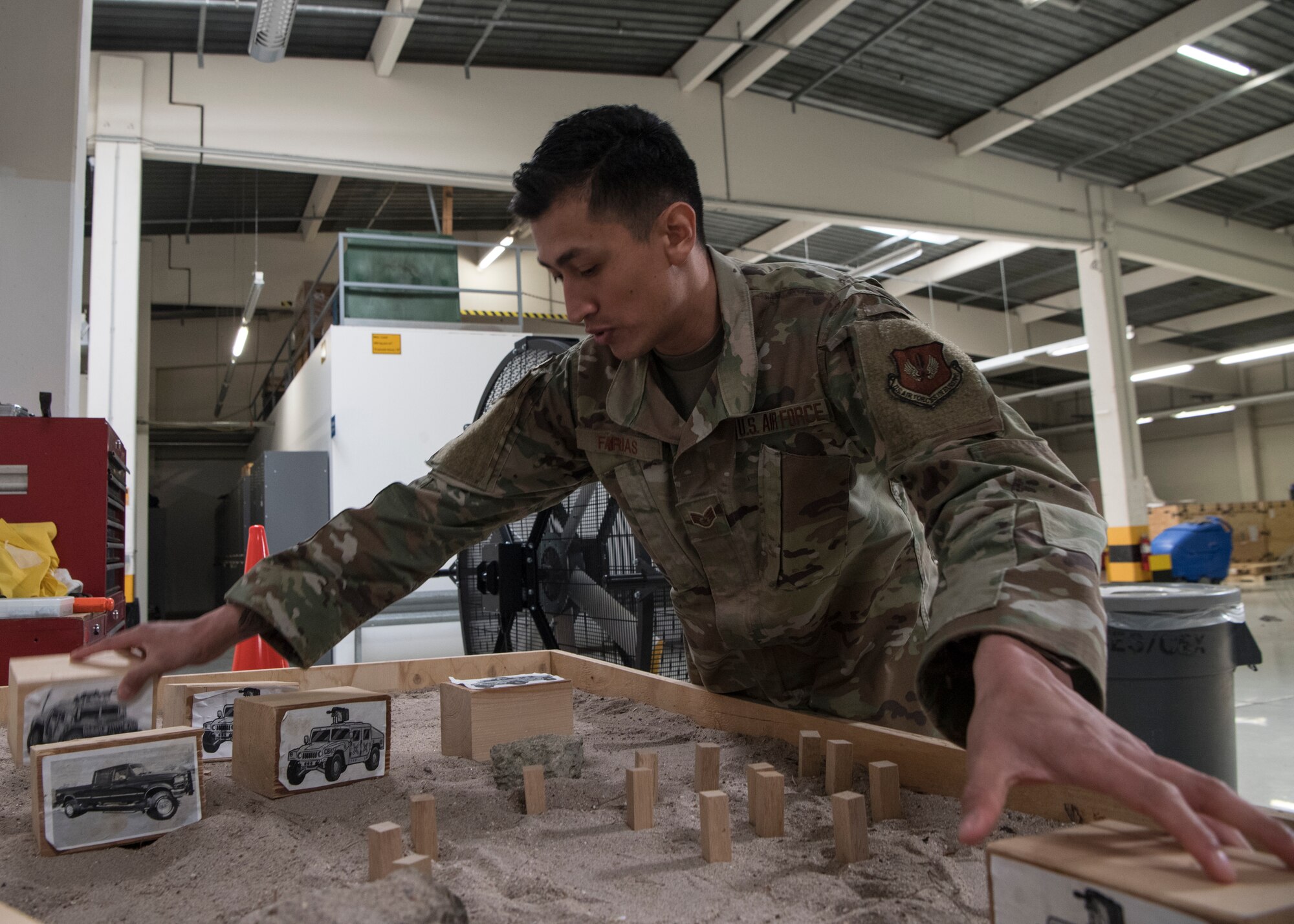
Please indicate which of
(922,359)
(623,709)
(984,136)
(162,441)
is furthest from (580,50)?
(162,441)

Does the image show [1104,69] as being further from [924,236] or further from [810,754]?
[810,754]

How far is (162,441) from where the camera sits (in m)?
13.7

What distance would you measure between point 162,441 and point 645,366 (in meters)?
14.2

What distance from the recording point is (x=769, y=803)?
1.02 meters

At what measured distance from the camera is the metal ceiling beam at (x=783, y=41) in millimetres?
5820

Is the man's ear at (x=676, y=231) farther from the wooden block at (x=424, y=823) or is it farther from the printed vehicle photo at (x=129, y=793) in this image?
the printed vehicle photo at (x=129, y=793)

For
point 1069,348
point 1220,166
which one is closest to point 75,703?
point 1220,166

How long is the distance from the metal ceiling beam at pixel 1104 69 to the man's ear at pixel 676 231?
6.19 m

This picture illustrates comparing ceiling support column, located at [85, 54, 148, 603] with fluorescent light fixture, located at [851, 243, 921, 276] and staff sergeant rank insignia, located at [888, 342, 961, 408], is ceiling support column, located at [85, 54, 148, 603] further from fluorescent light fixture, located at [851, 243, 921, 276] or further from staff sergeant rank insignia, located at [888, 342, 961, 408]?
fluorescent light fixture, located at [851, 243, 921, 276]

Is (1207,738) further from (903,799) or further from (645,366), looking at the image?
(645,366)

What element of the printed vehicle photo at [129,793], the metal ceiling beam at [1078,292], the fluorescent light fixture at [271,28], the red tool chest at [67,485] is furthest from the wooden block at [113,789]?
the metal ceiling beam at [1078,292]

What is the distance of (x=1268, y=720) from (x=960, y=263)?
7116 millimetres

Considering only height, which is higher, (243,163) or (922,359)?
(243,163)

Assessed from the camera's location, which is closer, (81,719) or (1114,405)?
(81,719)
